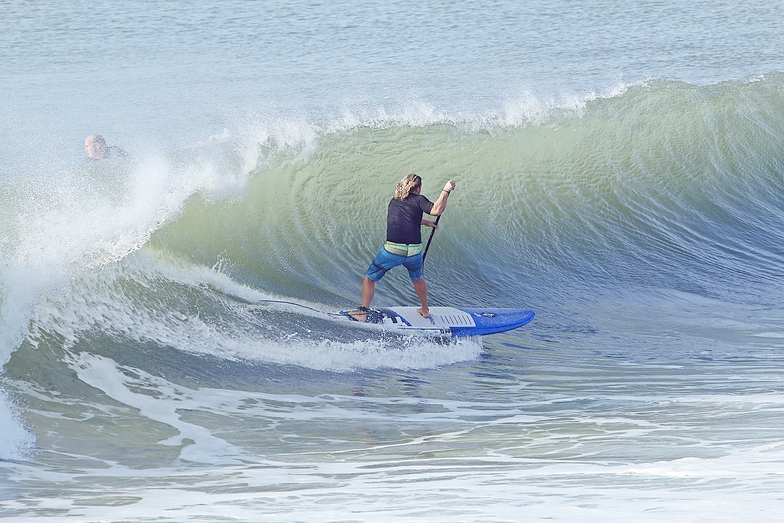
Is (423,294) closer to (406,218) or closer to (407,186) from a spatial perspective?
(406,218)

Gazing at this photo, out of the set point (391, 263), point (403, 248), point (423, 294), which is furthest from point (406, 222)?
point (423, 294)

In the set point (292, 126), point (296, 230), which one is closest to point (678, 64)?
point (292, 126)

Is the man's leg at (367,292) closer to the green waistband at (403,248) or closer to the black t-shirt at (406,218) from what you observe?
the green waistband at (403,248)

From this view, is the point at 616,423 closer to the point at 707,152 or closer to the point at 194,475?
the point at 194,475

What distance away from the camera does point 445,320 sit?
8.24m

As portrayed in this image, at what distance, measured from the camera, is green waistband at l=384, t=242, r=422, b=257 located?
7910mm

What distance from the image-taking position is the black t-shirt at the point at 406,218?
25.8 ft

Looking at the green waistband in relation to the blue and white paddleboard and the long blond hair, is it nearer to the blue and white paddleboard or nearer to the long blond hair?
the long blond hair

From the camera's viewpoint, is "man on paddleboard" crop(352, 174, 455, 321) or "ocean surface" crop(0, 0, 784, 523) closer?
"ocean surface" crop(0, 0, 784, 523)

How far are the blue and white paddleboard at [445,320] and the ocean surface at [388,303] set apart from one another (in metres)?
0.16

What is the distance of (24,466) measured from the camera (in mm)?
5078

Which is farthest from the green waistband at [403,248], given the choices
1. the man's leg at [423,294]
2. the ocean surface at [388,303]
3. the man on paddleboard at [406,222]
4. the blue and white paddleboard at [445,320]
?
the ocean surface at [388,303]

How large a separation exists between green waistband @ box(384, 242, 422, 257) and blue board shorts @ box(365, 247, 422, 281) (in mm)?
29

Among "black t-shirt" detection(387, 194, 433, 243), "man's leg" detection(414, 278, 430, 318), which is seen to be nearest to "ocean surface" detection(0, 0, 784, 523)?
"man's leg" detection(414, 278, 430, 318)
